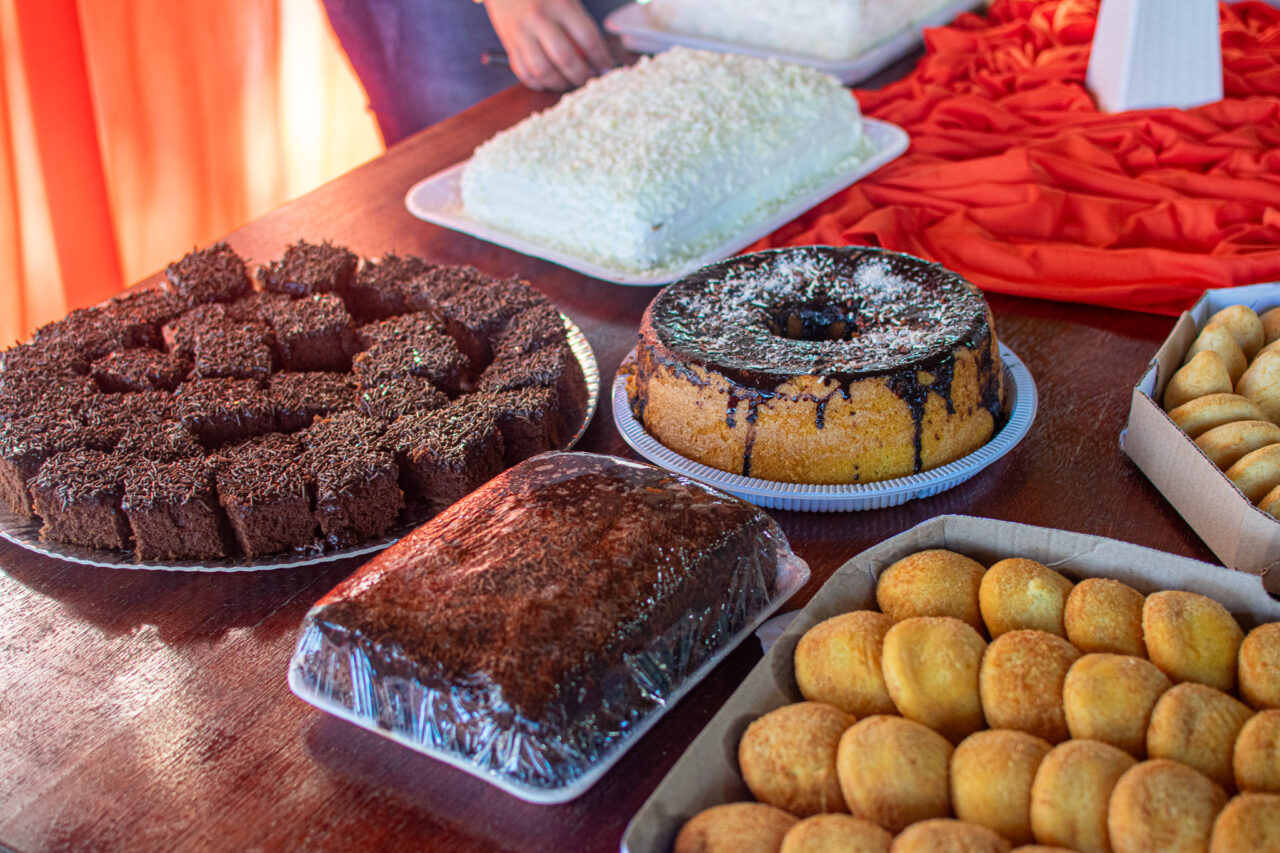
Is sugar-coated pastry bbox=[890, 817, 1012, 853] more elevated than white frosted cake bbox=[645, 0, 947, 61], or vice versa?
white frosted cake bbox=[645, 0, 947, 61]

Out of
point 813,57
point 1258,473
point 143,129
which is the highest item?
point 813,57

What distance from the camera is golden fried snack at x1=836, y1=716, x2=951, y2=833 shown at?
76 centimetres

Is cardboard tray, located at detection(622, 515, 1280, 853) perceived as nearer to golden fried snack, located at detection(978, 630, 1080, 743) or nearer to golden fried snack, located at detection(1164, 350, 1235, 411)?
golden fried snack, located at detection(978, 630, 1080, 743)

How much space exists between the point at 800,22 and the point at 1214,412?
5.32ft

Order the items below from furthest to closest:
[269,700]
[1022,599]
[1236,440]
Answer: [1236,440], [269,700], [1022,599]

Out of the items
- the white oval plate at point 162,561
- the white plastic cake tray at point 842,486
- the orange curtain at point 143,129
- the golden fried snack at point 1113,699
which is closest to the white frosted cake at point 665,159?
the white plastic cake tray at point 842,486

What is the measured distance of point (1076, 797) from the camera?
730 mm

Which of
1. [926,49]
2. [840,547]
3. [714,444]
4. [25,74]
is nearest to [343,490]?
[714,444]

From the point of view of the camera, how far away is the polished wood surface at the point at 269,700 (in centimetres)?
90

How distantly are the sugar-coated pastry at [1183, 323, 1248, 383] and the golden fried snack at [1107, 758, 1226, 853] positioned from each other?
2.34 feet

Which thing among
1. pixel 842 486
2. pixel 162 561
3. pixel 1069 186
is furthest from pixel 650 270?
pixel 162 561

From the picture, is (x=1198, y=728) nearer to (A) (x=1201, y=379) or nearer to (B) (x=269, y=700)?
(A) (x=1201, y=379)

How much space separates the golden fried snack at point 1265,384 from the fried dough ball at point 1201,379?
0.06ft

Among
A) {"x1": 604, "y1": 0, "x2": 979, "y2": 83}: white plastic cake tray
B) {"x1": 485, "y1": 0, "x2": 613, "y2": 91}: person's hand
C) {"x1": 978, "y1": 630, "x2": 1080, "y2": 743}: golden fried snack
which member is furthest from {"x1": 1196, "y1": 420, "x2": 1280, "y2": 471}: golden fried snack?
{"x1": 485, "y1": 0, "x2": 613, "y2": 91}: person's hand
